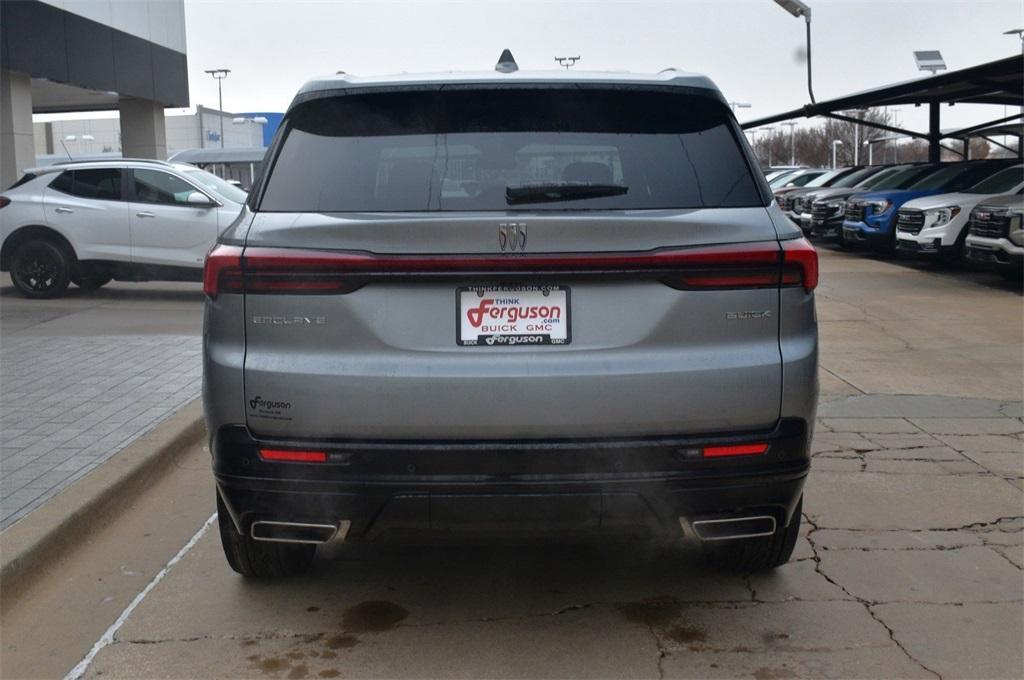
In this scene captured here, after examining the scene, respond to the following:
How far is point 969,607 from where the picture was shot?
427 centimetres

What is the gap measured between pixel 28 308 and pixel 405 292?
11556 mm

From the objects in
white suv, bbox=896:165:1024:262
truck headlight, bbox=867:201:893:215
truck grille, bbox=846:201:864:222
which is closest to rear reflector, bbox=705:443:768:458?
white suv, bbox=896:165:1024:262

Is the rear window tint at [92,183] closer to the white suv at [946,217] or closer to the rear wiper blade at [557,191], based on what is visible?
the rear wiper blade at [557,191]

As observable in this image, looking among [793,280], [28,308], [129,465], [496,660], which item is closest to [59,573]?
[129,465]

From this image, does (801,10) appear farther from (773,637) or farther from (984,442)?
(773,637)

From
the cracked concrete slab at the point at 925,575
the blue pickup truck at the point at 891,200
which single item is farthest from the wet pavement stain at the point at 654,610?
the blue pickup truck at the point at 891,200

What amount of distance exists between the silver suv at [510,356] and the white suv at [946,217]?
623 inches

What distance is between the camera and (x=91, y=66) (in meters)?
22.5

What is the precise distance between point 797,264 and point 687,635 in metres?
1.33

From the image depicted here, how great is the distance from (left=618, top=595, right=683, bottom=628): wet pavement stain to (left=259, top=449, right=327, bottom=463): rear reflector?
4.33 ft

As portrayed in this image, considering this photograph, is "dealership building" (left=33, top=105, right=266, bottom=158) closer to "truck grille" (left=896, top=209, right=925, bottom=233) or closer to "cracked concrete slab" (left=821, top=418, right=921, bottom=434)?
"truck grille" (left=896, top=209, right=925, bottom=233)

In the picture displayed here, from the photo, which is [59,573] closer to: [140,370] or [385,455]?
[385,455]

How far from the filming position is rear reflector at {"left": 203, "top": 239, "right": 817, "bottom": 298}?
3.51m

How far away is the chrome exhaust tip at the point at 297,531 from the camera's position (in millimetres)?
3674
